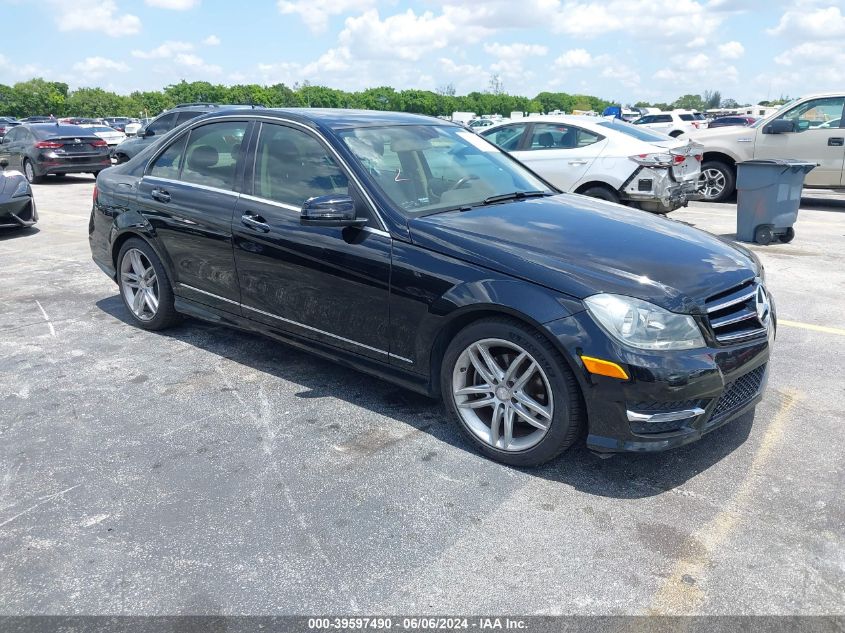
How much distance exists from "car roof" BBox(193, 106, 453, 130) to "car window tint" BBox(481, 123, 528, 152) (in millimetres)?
5627

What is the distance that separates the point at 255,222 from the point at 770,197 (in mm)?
6950

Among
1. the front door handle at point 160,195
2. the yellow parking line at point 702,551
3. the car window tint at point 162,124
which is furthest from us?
the car window tint at point 162,124

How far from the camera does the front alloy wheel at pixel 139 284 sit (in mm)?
5354

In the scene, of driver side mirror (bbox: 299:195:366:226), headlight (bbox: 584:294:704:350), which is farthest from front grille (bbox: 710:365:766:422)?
driver side mirror (bbox: 299:195:366:226)

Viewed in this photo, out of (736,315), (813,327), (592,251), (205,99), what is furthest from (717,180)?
(205,99)

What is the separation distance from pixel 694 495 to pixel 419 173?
231 centimetres

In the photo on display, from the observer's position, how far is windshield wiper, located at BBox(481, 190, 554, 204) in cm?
422

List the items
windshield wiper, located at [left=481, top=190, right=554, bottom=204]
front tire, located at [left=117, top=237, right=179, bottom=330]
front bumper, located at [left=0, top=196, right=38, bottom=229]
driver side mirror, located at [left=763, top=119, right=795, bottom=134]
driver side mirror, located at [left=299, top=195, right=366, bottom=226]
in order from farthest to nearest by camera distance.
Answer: driver side mirror, located at [left=763, top=119, right=795, bottom=134] < front bumper, located at [left=0, top=196, right=38, bottom=229] < front tire, located at [left=117, top=237, right=179, bottom=330] < windshield wiper, located at [left=481, top=190, right=554, bottom=204] < driver side mirror, located at [left=299, top=195, right=366, bottom=226]

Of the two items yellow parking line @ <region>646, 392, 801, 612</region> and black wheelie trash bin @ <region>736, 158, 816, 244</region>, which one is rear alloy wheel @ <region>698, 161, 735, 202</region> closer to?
black wheelie trash bin @ <region>736, 158, 816, 244</region>

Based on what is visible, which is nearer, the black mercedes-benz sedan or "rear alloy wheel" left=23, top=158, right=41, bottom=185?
the black mercedes-benz sedan

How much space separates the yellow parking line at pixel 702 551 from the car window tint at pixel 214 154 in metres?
3.40

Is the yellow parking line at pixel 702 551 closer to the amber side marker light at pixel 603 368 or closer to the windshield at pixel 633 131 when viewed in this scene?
the amber side marker light at pixel 603 368

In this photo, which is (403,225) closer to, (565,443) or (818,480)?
(565,443)

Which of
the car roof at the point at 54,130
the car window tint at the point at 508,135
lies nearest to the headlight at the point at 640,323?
the car window tint at the point at 508,135
